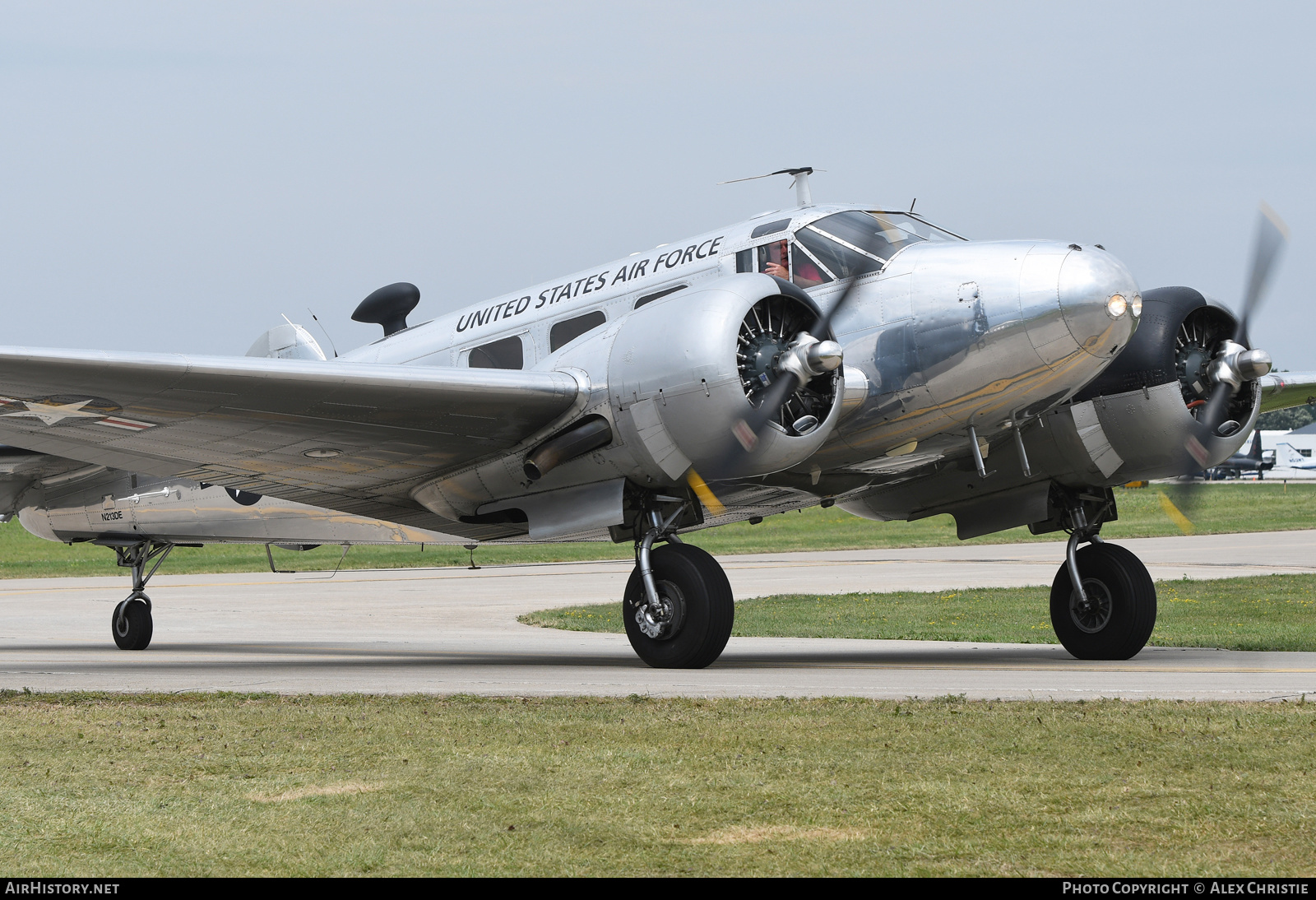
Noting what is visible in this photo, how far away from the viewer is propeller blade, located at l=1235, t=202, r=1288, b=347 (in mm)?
13500

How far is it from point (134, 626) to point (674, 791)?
15588 millimetres

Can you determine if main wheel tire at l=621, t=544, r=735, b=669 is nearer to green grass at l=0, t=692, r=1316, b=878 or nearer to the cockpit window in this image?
the cockpit window

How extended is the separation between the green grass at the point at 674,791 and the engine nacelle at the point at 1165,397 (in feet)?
17.1

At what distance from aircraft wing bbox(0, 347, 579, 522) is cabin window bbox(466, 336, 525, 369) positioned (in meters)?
1.29

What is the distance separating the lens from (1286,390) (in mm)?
15625

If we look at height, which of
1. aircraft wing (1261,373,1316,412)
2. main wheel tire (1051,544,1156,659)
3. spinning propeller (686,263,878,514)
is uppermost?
spinning propeller (686,263,878,514)

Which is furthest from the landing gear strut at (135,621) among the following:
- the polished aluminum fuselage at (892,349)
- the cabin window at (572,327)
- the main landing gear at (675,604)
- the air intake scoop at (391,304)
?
the main landing gear at (675,604)

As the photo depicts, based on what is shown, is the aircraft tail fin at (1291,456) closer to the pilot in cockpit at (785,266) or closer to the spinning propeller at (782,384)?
the pilot in cockpit at (785,266)

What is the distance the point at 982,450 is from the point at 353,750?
310 inches

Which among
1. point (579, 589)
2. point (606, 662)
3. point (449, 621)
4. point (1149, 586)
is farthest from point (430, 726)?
point (579, 589)

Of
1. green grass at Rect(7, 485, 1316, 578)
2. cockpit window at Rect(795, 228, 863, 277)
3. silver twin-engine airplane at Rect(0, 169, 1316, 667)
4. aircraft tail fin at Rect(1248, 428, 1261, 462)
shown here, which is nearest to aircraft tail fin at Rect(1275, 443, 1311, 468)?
green grass at Rect(7, 485, 1316, 578)

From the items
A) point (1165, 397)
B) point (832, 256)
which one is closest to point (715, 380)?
point (832, 256)

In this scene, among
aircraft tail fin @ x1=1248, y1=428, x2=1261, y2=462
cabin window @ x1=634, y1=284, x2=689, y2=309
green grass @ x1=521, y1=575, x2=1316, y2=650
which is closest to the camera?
cabin window @ x1=634, y1=284, x2=689, y2=309

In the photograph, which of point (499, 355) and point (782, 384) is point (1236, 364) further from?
Result: point (499, 355)
